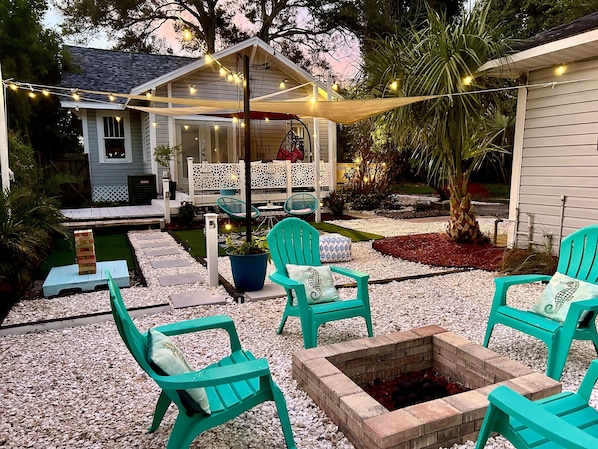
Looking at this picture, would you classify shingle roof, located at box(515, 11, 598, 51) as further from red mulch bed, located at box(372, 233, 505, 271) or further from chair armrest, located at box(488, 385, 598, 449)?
chair armrest, located at box(488, 385, 598, 449)

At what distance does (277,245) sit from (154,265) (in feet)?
9.63

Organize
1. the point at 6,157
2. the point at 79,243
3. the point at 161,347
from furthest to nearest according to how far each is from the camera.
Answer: the point at 6,157, the point at 79,243, the point at 161,347

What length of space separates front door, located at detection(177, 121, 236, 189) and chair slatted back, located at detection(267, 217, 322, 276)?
904 centimetres

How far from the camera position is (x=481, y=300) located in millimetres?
4477

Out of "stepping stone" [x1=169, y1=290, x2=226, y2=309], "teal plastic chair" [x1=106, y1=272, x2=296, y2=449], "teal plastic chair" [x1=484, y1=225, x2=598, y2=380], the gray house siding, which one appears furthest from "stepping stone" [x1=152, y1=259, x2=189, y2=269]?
the gray house siding

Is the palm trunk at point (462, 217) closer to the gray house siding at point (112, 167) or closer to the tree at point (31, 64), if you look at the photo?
the tree at point (31, 64)

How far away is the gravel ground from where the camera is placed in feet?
7.43

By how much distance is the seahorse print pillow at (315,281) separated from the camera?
3.43m

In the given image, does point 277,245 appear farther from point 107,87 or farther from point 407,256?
point 107,87

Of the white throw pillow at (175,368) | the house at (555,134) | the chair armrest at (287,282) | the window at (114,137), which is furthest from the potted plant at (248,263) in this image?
the window at (114,137)

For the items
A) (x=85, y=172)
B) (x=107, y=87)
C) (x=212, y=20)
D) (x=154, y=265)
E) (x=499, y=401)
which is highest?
(x=212, y=20)

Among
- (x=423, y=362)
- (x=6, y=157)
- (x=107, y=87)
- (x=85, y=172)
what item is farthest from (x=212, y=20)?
(x=423, y=362)

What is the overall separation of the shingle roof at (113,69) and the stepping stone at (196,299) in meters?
9.79

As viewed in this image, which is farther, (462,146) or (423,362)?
(462,146)
